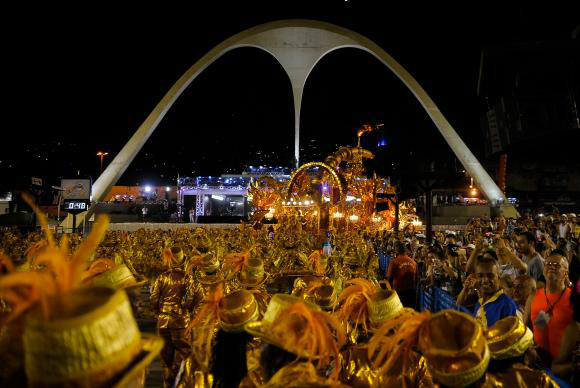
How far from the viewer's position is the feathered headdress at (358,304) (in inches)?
87.0

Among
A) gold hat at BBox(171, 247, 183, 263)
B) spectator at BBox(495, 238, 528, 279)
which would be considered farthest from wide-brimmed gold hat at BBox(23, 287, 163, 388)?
spectator at BBox(495, 238, 528, 279)

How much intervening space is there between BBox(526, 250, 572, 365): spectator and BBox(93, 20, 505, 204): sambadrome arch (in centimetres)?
2743

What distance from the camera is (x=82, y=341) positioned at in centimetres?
80

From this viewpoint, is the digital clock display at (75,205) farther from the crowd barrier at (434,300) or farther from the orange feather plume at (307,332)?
the orange feather plume at (307,332)

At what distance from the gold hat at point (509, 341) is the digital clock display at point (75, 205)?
1296 cm

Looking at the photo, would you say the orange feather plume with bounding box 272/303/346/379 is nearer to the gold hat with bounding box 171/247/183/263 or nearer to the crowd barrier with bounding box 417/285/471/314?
the crowd barrier with bounding box 417/285/471/314

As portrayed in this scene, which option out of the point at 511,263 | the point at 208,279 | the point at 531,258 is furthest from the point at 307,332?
the point at 531,258

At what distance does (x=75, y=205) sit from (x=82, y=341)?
1296 centimetres

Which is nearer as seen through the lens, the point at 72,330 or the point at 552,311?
the point at 72,330

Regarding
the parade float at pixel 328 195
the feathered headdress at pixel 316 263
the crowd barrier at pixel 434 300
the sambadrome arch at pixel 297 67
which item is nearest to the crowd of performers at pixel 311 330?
the crowd barrier at pixel 434 300

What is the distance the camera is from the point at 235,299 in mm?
1963

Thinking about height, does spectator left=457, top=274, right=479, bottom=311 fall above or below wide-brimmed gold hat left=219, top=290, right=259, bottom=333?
below

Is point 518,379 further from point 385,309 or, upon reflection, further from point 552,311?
point 552,311

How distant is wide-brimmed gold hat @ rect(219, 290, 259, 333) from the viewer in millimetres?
1805
